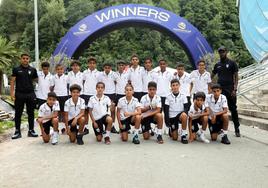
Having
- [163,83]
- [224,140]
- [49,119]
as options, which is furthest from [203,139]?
[49,119]

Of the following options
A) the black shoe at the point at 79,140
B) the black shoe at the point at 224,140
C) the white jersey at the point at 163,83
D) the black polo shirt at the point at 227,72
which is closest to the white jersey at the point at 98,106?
the black shoe at the point at 79,140

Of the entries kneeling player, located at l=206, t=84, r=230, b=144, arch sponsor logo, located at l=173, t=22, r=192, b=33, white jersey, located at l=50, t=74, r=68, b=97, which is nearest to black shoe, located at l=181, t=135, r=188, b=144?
kneeling player, located at l=206, t=84, r=230, b=144

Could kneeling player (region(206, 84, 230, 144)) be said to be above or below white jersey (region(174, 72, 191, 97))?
below

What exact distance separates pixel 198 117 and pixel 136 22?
1362cm

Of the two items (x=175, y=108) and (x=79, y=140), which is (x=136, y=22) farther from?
(x=79, y=140)

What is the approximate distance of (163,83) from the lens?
8.75 metres

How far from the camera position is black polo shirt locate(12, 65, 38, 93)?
8.03m

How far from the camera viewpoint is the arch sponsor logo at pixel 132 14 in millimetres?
20094

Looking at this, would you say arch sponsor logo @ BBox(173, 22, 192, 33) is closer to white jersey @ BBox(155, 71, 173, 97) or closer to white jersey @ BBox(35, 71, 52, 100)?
white jersey @ BBox(155, 71, 173, 97)

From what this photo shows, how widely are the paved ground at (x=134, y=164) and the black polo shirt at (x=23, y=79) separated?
1.04 metres

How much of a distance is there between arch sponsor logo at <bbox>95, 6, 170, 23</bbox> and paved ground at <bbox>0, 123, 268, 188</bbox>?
1320 cm

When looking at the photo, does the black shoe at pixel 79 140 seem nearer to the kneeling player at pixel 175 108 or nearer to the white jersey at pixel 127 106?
the white jersey at pixel 127 106

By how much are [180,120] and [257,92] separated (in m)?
7.06

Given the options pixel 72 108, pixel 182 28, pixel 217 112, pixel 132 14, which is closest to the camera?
pixel 72 108
